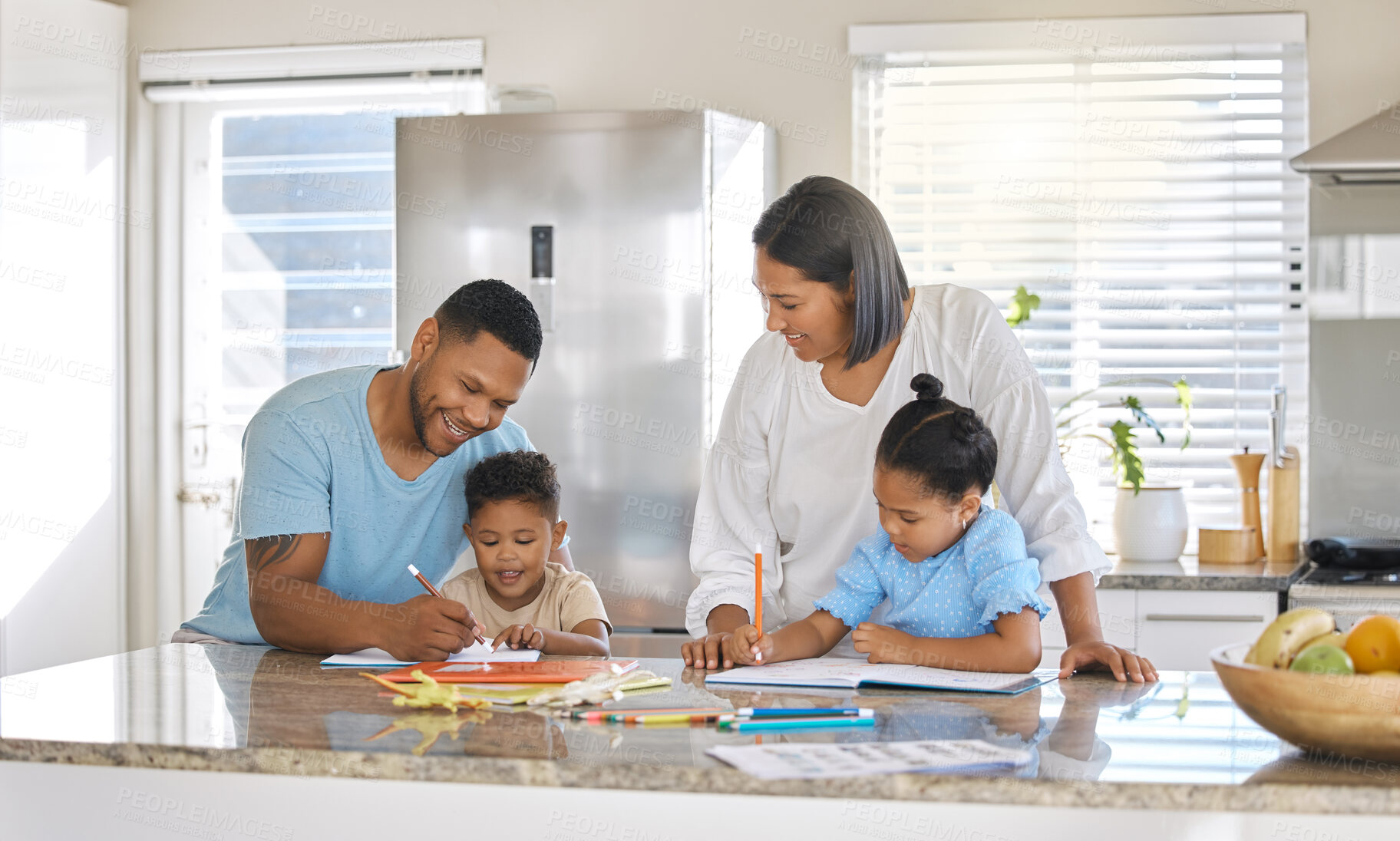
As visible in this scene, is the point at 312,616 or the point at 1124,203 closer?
the point at 312,616

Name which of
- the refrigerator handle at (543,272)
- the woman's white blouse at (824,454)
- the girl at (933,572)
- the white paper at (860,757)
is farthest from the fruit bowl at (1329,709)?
the refrigerator handle at (543,272)

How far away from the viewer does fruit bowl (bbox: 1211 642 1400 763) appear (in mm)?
1005

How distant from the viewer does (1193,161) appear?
10.8 ft

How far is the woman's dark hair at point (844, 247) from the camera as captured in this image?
66.1 inches

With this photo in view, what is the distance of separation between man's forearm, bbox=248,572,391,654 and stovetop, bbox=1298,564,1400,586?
2119mm

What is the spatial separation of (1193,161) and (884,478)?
7.12ft

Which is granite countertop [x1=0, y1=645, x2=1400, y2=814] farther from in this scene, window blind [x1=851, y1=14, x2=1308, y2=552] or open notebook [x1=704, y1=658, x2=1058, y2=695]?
window blind [x1=851, y1=14, x2=1308, y2=552]

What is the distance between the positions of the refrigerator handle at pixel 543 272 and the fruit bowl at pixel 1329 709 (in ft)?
6.97

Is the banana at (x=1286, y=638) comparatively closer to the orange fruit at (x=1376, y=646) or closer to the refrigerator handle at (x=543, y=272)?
the orange fruit at (x=1376, y=646)

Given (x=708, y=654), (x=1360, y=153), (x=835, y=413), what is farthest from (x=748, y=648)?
(x=1360, y=153)

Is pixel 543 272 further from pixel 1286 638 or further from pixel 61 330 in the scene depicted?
pixel 1286 638

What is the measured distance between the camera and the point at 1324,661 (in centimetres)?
105

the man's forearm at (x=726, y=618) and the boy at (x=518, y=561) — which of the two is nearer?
the man's forearm at (x=726, y=618)

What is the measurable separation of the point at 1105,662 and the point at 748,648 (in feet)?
1.42
